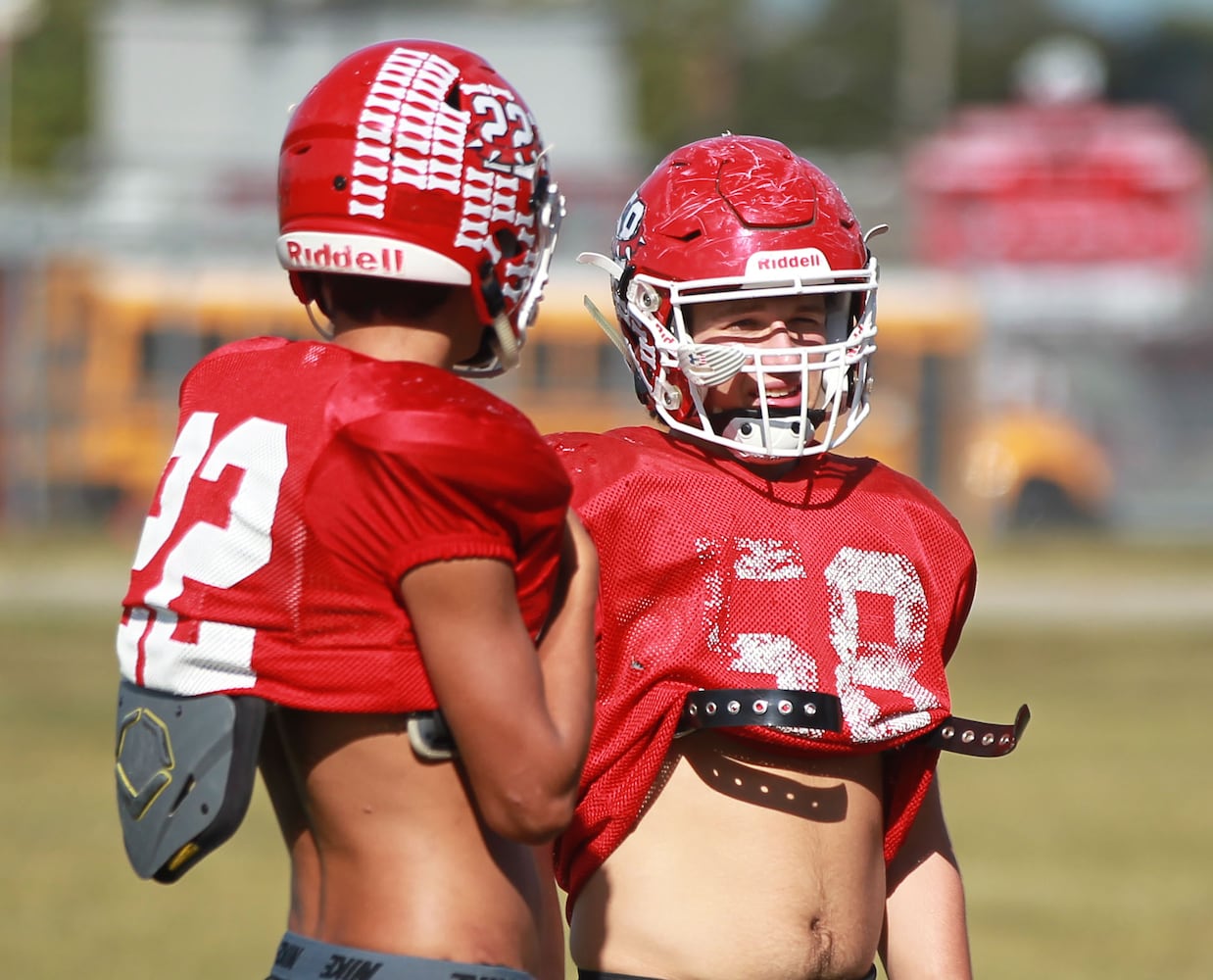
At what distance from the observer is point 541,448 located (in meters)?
2.11

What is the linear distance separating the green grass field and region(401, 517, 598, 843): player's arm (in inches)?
163

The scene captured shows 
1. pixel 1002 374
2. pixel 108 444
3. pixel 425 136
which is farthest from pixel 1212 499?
pixel 425 136

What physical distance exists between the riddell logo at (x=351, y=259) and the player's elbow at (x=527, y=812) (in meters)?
0.62

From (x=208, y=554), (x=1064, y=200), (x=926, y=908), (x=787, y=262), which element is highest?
(x=787, y=262)

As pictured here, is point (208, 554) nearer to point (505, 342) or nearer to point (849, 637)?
point (505, 342)

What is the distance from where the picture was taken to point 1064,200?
24.7m

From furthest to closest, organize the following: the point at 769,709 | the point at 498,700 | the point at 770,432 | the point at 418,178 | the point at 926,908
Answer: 1. the point at 926,908
2. the point at 770,432
3. the point at 769,709
4. the point at 418,178
5. the point at 498,700

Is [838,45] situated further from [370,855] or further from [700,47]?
[370,855]

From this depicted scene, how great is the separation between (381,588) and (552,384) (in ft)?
55.4

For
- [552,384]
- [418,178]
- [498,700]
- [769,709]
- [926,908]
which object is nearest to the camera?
[498,700]

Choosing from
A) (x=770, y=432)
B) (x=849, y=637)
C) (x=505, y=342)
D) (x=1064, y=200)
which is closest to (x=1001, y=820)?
(x=849, y=637)

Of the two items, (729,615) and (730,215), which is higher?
(730,215)

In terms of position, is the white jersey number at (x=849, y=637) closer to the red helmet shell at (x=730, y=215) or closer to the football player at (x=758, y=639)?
the football player at (x=758, y=639)

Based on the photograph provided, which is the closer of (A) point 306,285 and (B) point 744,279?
(A) point 306,285
